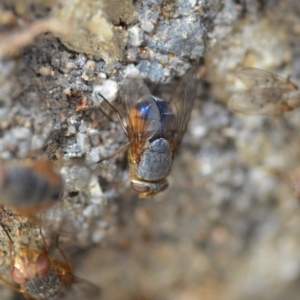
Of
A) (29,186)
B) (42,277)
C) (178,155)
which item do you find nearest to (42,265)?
(42,277)

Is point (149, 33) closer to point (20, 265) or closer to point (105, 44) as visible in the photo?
point (105, 44)

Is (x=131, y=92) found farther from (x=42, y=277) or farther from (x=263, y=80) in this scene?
(x=42, y=277)

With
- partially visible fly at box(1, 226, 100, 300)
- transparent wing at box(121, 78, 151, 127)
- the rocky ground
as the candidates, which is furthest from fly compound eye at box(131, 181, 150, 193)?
partially visible fly at box(1, 226, 100, 300)

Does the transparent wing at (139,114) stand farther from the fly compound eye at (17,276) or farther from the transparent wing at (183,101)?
the fly compound eye at (17,276)

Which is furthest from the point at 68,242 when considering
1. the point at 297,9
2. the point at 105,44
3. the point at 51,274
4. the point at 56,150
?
the point at 297,9

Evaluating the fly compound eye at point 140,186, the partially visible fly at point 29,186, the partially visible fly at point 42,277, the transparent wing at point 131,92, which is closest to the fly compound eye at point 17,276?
the partially visible fly at point 42,277
